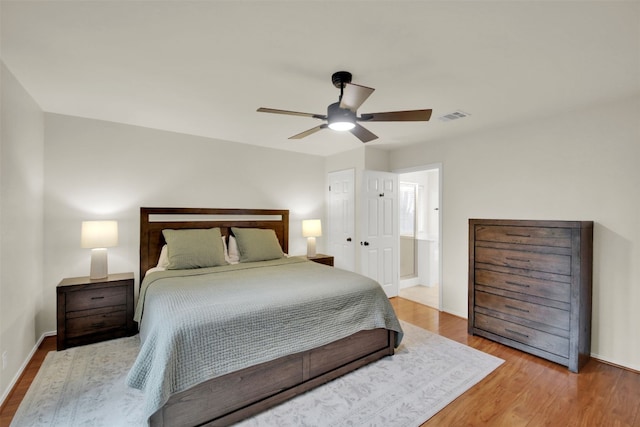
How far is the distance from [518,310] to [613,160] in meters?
1.68

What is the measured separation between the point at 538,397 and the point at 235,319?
235cm

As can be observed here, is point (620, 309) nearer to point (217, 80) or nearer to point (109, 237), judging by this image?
point (217, 80)

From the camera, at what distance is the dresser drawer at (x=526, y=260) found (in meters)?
2.65

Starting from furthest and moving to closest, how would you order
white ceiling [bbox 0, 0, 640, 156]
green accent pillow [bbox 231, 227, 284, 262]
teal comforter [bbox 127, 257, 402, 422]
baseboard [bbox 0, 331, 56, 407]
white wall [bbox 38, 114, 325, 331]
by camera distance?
green accent pillow [bbox 231, 227, 284, 262], white wall [bbox 38, 114, 325, 331], baseboard [bbox 0, 331, 56, 407], teal comforter [bbox 127, 257, 402, 422], white ceiling [bbox 0, 0, 640, 156]

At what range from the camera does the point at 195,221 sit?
391 centimetres

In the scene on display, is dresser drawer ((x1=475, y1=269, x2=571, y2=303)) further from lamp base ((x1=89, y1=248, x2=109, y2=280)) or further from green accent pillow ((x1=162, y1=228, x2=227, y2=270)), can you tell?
lamp base ((x1=89, y1=248, x2=109, y2=280))

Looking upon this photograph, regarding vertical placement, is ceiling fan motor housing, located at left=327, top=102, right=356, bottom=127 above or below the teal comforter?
above

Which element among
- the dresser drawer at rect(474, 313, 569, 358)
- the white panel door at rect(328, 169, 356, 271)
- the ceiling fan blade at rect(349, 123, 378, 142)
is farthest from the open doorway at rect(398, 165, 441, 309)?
the ceiling fan blade at rect(349, 123, 378, 142)

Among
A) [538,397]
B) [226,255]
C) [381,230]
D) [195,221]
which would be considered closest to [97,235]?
[195,221]

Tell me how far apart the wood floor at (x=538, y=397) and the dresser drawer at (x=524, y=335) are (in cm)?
13

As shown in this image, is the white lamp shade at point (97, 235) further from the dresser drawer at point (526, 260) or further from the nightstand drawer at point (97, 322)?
the dresser drawer at point (526, 260)

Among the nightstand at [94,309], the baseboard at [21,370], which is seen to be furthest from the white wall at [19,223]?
the nightstand at [94,309]

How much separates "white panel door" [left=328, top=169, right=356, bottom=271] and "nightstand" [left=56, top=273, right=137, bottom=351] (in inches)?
117

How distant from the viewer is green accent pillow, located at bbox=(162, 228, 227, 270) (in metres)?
3.25
